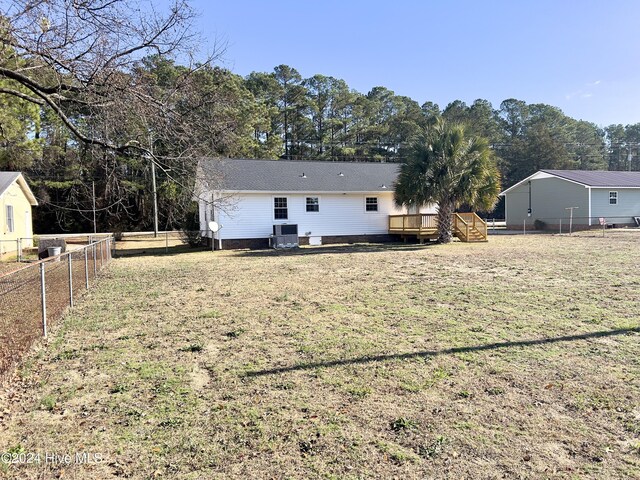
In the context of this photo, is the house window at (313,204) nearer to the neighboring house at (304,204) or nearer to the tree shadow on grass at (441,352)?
the neighboring house at (304,204)

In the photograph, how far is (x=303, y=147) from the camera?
190ft

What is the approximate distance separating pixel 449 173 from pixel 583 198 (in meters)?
16.2

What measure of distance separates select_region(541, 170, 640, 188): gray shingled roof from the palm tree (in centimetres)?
1432

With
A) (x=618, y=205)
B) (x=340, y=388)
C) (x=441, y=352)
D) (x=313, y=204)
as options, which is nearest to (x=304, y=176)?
(x=313, y=204)

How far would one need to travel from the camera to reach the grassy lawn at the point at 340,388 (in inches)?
121

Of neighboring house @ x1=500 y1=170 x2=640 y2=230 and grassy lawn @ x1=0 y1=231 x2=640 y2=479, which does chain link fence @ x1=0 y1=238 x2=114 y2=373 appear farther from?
neighboring house @ x1=500 y1=170 x2=640 y2=230

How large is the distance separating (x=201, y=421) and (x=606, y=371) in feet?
13.3

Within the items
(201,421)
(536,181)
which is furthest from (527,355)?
(536,181)

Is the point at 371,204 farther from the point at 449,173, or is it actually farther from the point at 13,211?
the point at 13,211

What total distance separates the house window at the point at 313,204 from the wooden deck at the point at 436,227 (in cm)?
448

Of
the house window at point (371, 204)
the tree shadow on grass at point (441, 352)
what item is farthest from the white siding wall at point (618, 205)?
the tree shadow on grass at point (441, 352)

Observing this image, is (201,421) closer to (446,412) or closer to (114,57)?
(446,412)

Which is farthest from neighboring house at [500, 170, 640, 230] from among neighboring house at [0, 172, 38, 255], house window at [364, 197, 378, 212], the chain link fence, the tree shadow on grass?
neighboring house at [0, 172, 38, 255]

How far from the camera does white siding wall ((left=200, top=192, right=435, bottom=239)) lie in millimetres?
21469
